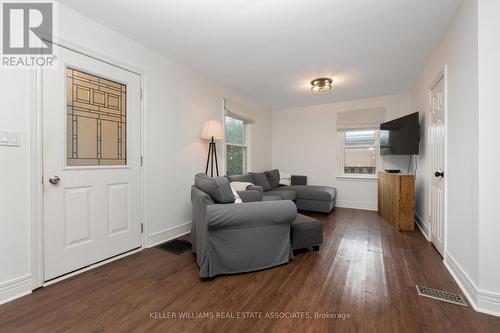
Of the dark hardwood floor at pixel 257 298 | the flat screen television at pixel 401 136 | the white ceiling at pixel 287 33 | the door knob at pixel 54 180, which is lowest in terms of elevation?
Result: the dark hardwood floor at pixel 257 298

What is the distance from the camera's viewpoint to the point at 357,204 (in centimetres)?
498

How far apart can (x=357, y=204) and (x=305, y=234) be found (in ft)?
9.97

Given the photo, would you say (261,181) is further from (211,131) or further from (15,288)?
(15,288)

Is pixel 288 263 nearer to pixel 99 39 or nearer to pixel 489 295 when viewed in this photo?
pixel 489 295

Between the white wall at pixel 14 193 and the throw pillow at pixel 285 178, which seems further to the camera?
the throw pillow at pixel 285 178

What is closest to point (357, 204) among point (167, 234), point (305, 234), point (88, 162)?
point (305, 234)

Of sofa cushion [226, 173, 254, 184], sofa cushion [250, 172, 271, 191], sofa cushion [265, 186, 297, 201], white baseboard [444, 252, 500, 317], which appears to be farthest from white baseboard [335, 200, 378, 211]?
white baseboard [444, 252, 500, 317]

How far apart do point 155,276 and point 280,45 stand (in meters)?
2.86

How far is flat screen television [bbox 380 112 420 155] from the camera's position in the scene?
10.9ft

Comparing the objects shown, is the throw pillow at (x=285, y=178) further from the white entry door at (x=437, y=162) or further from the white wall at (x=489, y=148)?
the white wall at (x=489, y=148)

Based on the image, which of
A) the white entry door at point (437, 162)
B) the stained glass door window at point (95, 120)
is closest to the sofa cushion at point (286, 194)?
the white entry door at point (437, 162)

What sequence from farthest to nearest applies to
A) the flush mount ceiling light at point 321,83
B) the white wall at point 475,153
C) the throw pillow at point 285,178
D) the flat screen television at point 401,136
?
the throw pillow at point 285,178 < the flush mount ceiling light at point 321,83 < the flat screen television at point 401,136 < the white wall at point 475,153

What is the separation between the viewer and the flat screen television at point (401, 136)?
3.31 m

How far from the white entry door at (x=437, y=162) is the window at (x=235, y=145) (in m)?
3.20
